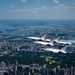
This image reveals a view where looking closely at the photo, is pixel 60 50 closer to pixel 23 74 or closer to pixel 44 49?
pixel 44 49

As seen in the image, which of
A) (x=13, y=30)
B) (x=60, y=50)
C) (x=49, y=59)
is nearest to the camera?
(x=49, y=59)

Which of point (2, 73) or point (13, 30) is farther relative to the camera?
point (13, 30)

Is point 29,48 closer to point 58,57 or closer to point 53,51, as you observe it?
point 53,51

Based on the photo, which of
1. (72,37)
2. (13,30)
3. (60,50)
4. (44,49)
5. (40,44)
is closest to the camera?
(60,50)

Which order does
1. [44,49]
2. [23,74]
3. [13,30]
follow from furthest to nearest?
1. [13,30]
2. [44,49]
3. [23,74]

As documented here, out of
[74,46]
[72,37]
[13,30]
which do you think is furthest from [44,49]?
[13,30]

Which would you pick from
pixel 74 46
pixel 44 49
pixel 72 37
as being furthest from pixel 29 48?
pixel 72 37

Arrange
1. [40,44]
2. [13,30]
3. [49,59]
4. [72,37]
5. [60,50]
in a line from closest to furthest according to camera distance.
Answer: [49,59]
[60,50]
[40,44]
[72,37]
[13,30]

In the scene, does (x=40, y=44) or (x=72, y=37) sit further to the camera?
(x=72, y=37)
